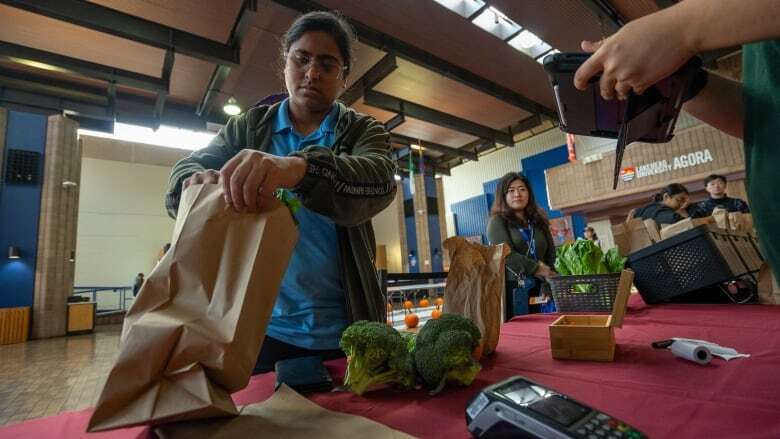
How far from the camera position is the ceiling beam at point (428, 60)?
5.32 meters

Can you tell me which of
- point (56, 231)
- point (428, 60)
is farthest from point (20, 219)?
point (428, 60)

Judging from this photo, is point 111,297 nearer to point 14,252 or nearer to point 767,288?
point 14,252

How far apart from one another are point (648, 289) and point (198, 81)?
8.10 m

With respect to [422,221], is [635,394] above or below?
below

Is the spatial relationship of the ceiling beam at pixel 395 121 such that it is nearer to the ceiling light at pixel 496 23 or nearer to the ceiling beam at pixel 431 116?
the ceiling beam at pixel 431 116

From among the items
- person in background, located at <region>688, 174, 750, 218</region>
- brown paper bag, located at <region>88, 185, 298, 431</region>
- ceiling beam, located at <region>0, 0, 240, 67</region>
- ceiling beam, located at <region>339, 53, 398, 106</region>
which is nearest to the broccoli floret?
brown paper bag, located at <region>88, 185, 298, 431</region>

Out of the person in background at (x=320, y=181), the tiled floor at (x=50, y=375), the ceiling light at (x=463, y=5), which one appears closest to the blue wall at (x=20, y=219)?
the tiled floor at (x=50, y=375)

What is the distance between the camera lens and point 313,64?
3.60 feet

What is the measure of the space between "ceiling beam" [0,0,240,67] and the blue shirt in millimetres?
5744

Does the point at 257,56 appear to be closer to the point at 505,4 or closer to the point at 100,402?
the point at 505,4

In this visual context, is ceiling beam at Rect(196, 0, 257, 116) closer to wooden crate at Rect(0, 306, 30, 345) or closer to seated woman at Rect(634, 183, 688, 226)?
wooden crate at Rect(0, 306, 30, 345)

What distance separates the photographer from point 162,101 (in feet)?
24.0

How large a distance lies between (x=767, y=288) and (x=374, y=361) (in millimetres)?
1654

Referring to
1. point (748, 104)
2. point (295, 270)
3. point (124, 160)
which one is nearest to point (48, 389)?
point (295, 270)
